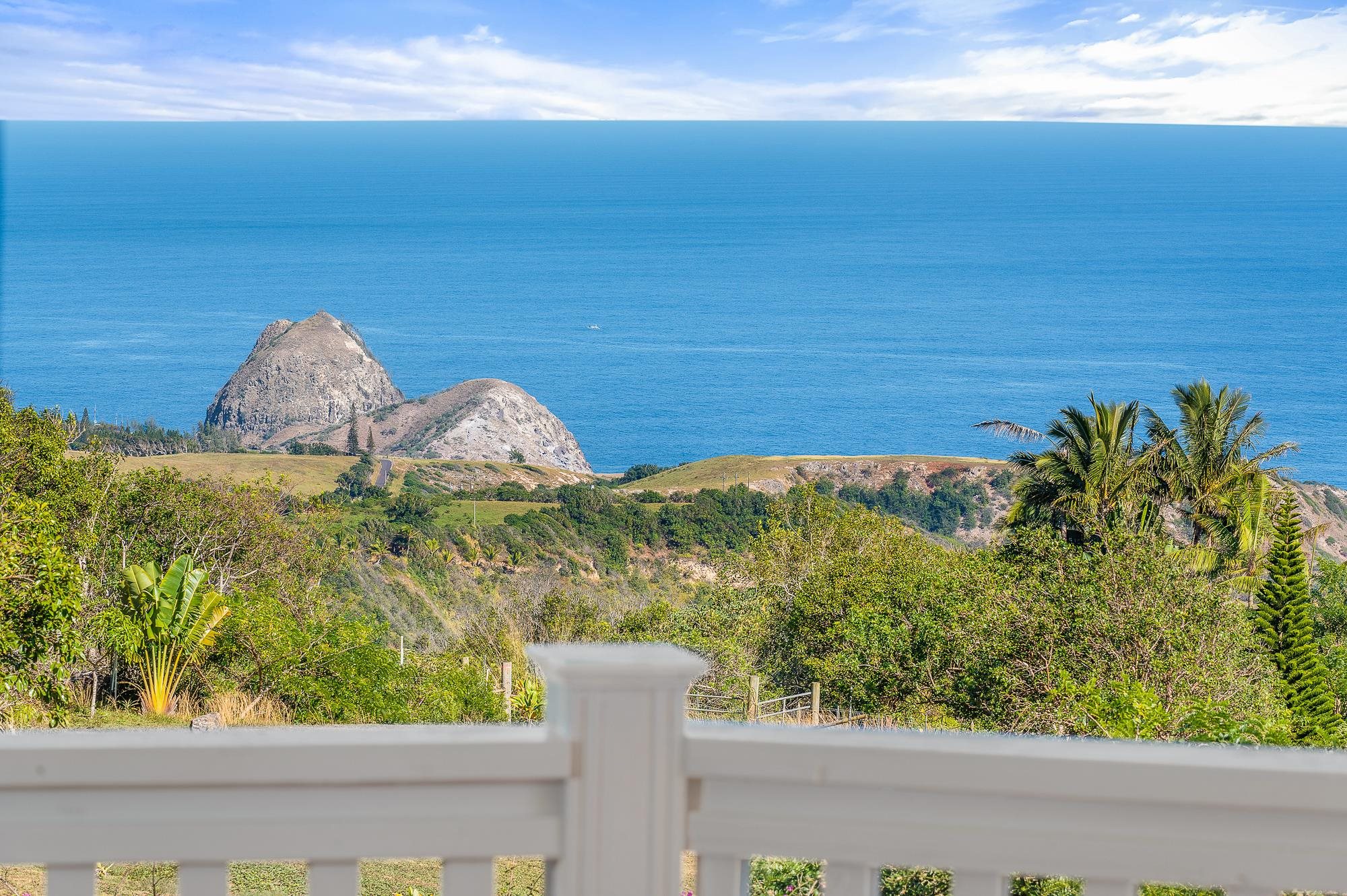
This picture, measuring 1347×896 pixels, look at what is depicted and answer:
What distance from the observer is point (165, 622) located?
43.0 ft

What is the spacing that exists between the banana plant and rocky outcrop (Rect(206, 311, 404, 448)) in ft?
255

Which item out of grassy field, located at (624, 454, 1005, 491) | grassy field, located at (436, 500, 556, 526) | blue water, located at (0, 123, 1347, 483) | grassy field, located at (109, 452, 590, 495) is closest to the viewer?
grassy field, located at (436, 500, 556, 526)

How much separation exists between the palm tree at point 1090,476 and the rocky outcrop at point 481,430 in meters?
49.6

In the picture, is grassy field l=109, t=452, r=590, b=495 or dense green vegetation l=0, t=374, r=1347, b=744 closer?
dense green vegetation l=0, t=374, r=1347, b=744

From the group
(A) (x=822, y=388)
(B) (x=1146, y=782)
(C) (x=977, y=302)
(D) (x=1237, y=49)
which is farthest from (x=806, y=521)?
(D) (x=1237, y=49)

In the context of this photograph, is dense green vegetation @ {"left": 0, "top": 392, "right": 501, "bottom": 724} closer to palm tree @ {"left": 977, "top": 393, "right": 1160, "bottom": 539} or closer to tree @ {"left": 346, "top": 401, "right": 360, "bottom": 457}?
palm tree @ {"left": 977, "top": 393, "right": 1160, "bottom": 539}

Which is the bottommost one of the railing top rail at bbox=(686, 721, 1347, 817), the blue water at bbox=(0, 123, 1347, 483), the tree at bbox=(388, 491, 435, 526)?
the railing top rail at bbox=(686, 721, 1347, 817)

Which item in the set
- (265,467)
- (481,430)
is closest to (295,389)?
(481,430)

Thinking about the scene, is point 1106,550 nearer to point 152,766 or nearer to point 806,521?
point 806,521

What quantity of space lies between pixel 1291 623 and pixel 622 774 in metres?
23.7

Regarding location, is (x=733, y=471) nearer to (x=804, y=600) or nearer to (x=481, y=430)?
(x=481, y=430)

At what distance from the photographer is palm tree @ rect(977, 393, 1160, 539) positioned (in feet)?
94.9

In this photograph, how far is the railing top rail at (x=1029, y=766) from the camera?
1.36 meters

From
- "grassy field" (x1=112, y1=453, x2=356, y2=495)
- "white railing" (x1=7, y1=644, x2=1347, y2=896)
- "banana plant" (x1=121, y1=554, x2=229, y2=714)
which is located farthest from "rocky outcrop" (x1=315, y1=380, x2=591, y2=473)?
"white railing" (x1=7, y1=644, x2=1347, y2=896)
